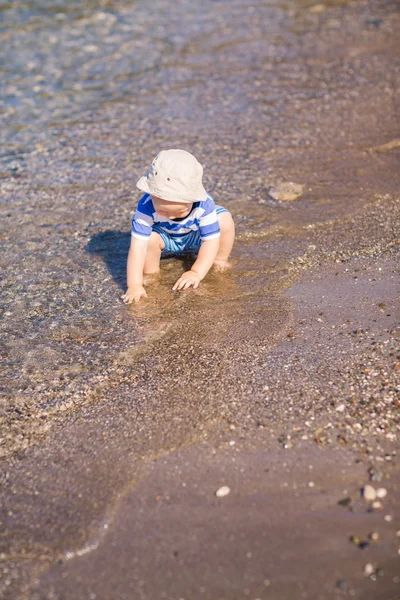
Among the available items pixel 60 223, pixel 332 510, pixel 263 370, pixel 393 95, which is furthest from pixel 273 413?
pixel 393 95

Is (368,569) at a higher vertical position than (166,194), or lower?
lower

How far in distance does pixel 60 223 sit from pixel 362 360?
303cm

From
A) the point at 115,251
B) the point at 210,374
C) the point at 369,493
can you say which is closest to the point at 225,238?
the point at 115,251

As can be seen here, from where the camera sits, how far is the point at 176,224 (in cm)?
439

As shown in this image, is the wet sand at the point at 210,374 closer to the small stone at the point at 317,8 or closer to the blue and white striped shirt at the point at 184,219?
the blue and white striped shirt at the point at 184,219

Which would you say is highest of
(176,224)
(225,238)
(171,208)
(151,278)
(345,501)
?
(171,208)

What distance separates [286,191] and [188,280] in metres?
1.82

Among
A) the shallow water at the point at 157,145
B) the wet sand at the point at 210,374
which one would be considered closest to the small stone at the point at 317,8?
the shallow water at the point at 157,145

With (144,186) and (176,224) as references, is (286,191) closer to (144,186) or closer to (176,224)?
(176,224)

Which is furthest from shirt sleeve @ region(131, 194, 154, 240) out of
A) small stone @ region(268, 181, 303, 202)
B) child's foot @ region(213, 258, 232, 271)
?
small stone @ region(268, 181, 303, 202)

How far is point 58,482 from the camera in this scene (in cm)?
291

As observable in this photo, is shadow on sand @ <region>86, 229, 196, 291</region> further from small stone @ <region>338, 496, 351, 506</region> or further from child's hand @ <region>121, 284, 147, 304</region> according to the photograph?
small stone @ <region>338, 496, 351, 506</region>

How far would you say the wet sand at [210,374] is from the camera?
99.8 inches

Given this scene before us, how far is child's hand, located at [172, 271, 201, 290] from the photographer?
4.39m
